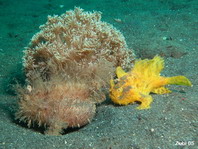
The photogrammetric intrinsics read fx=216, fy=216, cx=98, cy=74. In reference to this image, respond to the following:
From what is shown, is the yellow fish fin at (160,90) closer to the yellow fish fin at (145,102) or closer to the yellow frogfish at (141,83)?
the yellow frogfish at (141,83)

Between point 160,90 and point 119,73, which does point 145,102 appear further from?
point 119,73

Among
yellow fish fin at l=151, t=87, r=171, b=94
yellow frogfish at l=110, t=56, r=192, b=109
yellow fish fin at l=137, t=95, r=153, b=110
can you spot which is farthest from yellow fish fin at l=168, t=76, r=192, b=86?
yellow fish fin at l=137, t=95, r=153, b=110

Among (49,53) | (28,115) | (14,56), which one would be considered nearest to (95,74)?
(49,53)

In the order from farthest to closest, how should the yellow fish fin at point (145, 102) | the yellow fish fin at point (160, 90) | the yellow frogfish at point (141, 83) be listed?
1. the yellow fish fin at point (160, 90)
2. the yellow frogfish at point (141, 83)
3. the yellow fish fin at point (145, 102)

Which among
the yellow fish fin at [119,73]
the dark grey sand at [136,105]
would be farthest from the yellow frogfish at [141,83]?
the dark grey sand at [136,105]

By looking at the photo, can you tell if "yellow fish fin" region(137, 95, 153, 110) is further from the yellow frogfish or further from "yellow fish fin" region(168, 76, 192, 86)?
"yellow fish fin" region(168, 76, 192, 86)

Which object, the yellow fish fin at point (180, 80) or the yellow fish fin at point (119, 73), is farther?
the yellow fish fin at point (119, 73)
